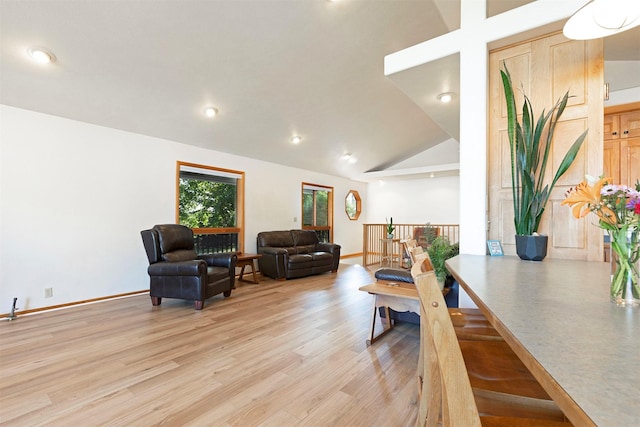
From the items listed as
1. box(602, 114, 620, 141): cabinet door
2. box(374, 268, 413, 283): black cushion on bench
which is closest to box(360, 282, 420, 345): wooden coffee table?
box(374, 268, 413, 283): black cushion on bench

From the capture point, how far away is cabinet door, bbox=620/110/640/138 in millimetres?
3213

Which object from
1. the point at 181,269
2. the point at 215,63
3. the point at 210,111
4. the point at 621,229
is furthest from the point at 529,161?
the point at 210,111

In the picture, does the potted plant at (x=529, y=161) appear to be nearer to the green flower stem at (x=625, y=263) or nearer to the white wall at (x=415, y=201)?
the green flower stem at (x=625, y=263)

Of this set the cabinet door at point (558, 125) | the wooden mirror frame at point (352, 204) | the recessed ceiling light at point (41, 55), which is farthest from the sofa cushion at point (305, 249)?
the recessed ceiling light at point (41, 55)

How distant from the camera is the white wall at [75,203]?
321 cm

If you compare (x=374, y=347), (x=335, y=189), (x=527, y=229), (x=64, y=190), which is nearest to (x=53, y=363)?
(x=64, y=190)

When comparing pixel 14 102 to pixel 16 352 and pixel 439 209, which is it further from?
pixel 439 209

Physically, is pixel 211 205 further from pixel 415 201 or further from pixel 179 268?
pixel 415 201

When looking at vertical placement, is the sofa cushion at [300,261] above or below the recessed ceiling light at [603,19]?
below

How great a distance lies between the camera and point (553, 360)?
508mm

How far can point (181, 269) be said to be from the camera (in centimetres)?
348

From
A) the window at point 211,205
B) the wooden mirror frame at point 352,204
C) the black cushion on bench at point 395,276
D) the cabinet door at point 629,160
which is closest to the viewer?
the black cushion on bench at point 395,276

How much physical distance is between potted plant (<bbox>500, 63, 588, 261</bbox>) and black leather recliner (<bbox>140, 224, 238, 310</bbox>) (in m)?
3.26

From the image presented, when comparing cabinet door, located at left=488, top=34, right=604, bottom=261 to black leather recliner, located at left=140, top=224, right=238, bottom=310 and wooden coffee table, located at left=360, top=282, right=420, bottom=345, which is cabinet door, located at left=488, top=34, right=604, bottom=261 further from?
black leather recliner, located at left=140, top=224, right=238, bottom=310
